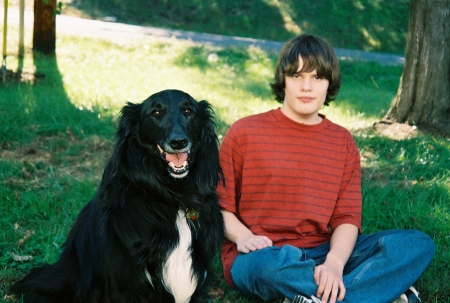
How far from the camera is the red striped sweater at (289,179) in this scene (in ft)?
11.6

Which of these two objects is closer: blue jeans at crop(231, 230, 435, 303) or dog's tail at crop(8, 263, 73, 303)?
dog's tail at crop(8, 263, 73, 303)

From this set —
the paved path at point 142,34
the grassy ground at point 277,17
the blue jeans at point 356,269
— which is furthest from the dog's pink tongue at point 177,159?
the grassy ground at point 277,17

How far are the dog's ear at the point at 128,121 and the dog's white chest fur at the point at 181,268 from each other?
48 cm

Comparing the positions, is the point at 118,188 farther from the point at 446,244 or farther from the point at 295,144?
the point at 446,244

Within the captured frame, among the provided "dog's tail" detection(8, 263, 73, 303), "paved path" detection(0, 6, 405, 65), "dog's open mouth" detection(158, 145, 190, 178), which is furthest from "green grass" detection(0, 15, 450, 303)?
"paved path" detection(0, 6, 405, 65)

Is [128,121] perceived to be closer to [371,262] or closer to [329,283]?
[329,283]

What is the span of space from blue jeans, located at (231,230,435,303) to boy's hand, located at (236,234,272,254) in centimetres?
3

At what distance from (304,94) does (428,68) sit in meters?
3.02

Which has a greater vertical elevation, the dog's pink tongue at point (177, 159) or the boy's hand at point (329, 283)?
the dog's pink tongue at point (177, 159)

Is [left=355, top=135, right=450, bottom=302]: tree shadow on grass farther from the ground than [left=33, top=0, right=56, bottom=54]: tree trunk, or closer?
closer

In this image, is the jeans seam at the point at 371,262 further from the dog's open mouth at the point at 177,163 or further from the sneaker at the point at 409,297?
the dog's open mouth at the point at 177,163

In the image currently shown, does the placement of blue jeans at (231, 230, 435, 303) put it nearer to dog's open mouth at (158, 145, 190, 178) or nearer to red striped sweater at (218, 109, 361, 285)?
red striped sweater at (218, 109, 361, 285)

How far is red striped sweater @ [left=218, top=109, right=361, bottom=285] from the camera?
3.54 m

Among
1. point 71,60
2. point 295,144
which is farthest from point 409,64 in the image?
point 71,60
